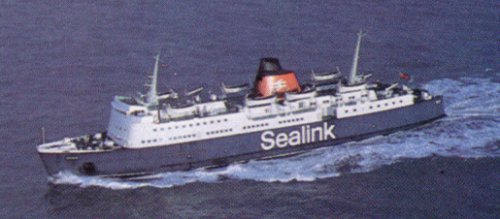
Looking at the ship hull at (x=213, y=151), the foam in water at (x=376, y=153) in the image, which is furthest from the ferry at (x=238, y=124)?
the foam in water at (x=376, y=153)

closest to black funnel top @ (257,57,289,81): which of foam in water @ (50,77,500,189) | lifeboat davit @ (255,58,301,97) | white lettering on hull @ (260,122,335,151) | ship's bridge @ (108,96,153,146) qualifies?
lifeboat davit @ (255,58,301,97)

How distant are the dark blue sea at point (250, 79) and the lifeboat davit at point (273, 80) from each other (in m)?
5.78

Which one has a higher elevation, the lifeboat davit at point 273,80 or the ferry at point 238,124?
the lifeboat davit at point 273,80

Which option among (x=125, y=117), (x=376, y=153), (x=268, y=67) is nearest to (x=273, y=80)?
(x=268, y=67)

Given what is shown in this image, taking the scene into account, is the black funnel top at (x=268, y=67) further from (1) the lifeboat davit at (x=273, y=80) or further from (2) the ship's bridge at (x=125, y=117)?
(2) the ship's bridge at (x=125, y=117)

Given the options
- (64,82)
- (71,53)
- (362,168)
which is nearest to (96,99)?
(64,82)

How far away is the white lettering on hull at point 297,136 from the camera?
62250mm

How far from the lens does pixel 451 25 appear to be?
3607 inches

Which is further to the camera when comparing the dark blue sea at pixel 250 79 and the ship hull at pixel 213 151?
the ship hull at pixel 213 151

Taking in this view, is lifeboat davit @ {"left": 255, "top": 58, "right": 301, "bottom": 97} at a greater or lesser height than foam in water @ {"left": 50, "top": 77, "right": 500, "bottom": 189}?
greater

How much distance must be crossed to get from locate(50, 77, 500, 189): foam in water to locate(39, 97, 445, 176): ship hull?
1.84ft

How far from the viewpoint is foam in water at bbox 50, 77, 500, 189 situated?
59.0 metres

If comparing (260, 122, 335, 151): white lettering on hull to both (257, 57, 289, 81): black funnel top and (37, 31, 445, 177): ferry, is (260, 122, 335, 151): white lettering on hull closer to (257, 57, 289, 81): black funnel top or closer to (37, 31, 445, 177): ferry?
(37, 31, 445, 177): ferry

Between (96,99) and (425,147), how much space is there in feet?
93.5
